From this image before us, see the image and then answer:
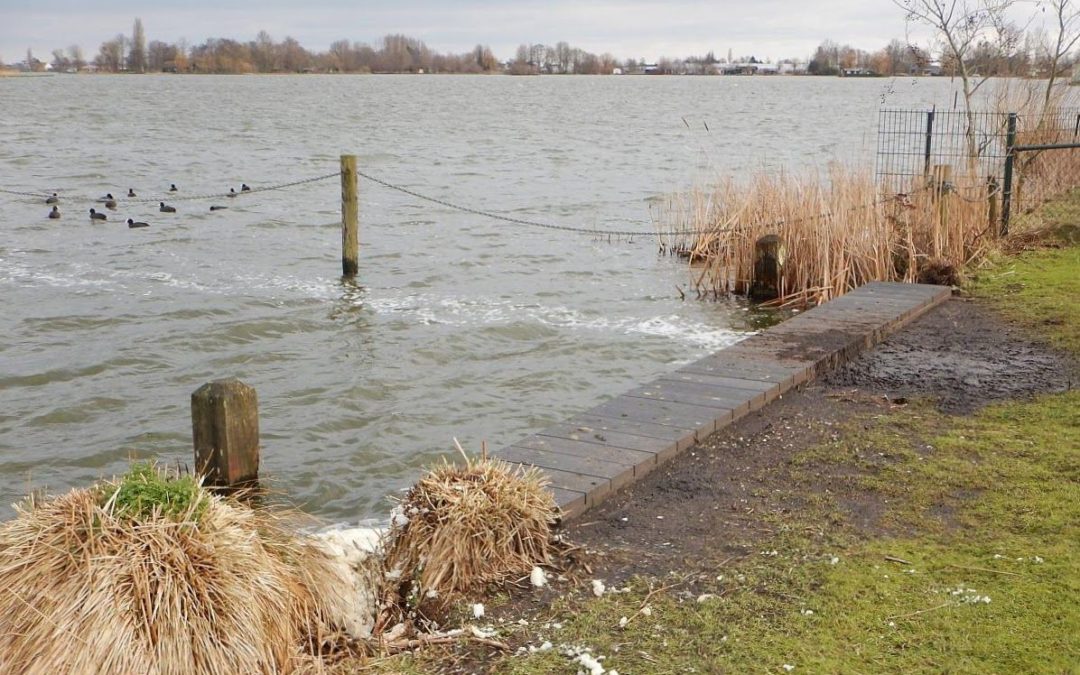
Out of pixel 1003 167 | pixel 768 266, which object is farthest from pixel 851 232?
pixel 1003 167

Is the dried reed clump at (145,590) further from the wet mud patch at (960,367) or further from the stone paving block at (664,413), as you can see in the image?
the wet mud patch at (960,367)

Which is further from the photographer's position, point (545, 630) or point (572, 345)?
point (572, 345)

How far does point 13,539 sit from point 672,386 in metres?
4.03

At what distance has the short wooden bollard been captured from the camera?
5.11 m

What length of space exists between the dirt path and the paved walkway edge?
9cm

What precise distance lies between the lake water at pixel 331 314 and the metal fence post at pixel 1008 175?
136cm

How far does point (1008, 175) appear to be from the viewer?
38.4 feet

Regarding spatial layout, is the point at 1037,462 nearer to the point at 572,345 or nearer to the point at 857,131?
the point at 572,345

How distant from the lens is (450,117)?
52406 millimetres

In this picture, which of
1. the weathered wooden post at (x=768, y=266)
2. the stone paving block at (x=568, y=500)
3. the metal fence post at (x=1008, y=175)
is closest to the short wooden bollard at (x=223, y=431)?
the stone paving block at (x=568, y=500)

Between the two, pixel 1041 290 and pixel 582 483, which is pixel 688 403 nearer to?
pixel 582 483

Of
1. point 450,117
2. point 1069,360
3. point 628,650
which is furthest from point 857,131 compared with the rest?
point 628,650

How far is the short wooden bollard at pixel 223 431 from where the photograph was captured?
511cm

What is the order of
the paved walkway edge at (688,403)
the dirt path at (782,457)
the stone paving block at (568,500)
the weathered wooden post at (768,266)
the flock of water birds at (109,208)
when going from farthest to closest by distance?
the flock of water birds at (109,208) < the weathered wooden post at (768,266) < the paved walkway edge at (688,403) < the stone paving block at (568,500) < the dirt path at (782,457)
